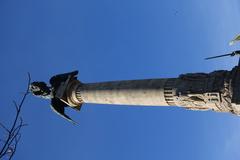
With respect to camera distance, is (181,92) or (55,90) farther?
(55,90)

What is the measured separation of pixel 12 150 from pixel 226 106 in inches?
422

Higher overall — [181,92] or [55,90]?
[55,90]

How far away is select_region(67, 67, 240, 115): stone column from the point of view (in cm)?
1661

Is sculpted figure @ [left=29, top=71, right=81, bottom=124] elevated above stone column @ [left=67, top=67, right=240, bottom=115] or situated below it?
above

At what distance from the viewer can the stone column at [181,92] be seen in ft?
54.5

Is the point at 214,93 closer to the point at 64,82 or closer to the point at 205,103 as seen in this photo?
the point at 205,103

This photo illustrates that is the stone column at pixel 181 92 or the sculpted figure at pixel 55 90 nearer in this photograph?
the stone column at pixel 181 92

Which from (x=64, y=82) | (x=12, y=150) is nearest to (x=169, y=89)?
(x=64, y=82)

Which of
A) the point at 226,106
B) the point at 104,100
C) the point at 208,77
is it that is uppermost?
the point at 104,100

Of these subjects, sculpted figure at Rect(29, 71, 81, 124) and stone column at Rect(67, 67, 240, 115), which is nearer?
stone column at Rect(67, 67, 240, 115)

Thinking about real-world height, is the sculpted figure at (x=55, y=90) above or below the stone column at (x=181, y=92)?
above

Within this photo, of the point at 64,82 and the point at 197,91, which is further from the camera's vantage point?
the point at 64,82

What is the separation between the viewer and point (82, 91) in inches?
958

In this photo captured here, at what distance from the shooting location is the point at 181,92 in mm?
18219
